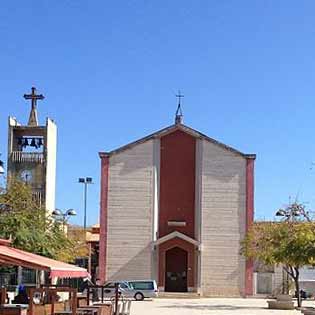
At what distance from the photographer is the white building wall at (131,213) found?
67.2 meters

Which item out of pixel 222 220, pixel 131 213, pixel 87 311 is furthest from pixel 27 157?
pixel 87 311

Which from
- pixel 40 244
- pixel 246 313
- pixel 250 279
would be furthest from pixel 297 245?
pixel 250 279

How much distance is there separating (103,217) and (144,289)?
8422 mm

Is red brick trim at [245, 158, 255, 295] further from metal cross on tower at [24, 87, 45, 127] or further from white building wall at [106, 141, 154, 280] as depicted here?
metal cross on tower at [24, 87, 45, 127]

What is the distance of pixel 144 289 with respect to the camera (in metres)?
61.9

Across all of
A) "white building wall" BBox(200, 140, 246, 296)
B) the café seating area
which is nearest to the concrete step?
"white building wall" BBox(200, 140, 246, 296)

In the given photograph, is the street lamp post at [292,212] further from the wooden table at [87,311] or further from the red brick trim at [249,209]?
the wooden table at [87,311]

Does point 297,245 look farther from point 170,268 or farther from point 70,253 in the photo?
point 170,268

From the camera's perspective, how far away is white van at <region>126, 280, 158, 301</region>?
61.3m

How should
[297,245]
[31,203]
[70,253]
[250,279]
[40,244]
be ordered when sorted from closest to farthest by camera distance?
[297,245] → [40,244] → [31,203] → [70,253] → [250,279]

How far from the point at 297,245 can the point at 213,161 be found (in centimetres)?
2868

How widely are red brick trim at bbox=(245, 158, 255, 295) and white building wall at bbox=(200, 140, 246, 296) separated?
11.4 inches

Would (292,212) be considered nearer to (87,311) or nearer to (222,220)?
(222,220)

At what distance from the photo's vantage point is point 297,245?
133ft
